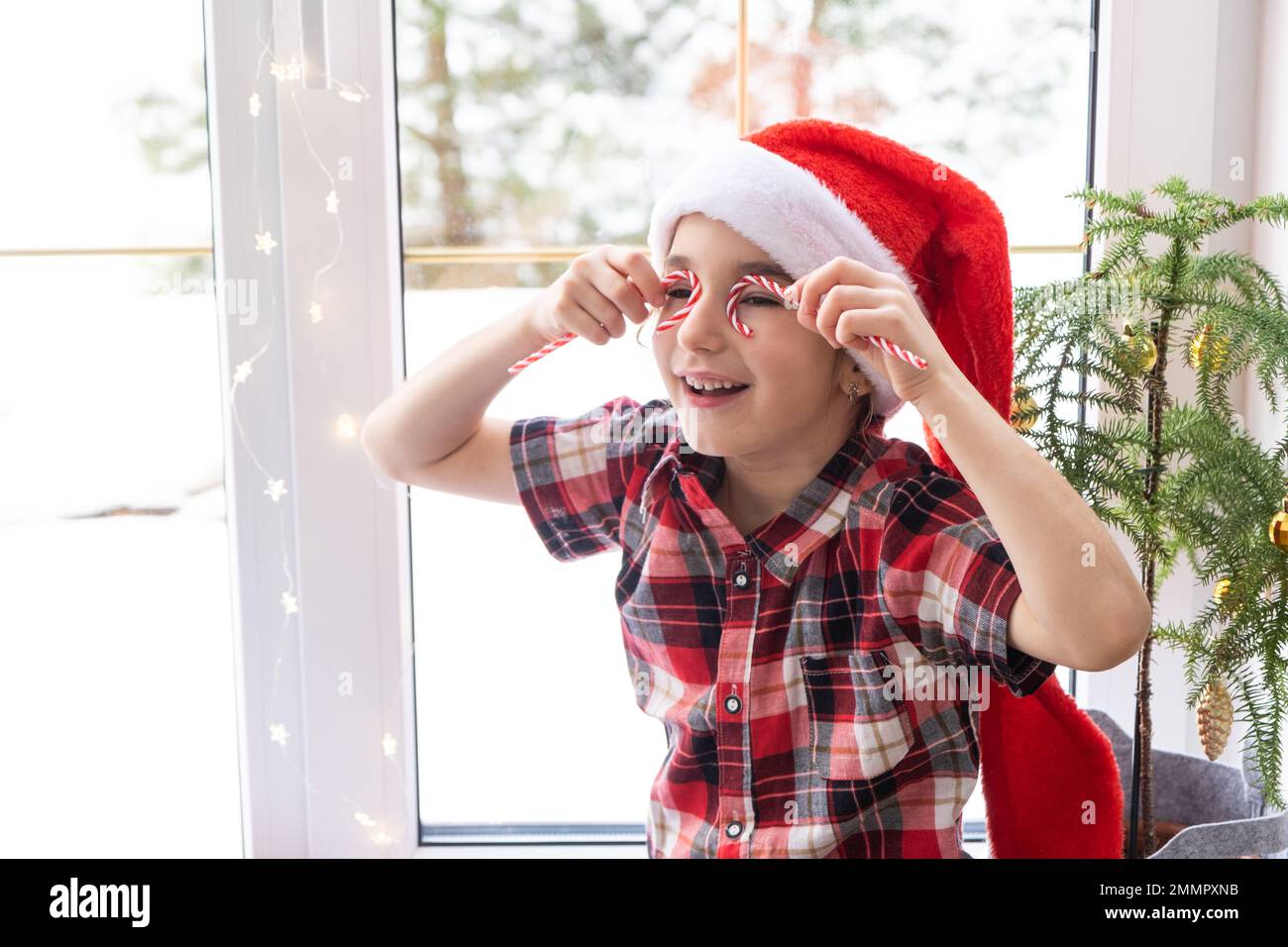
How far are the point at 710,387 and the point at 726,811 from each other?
0.40 meters

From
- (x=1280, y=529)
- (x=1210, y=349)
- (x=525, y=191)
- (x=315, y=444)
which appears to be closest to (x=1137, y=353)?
(x=1210, y=349)

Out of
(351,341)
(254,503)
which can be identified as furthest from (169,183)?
(254,503)

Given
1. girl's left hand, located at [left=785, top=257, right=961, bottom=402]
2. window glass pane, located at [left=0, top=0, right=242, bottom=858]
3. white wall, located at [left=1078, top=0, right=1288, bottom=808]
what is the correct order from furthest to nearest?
window glass pane, located at [left=0, top=0, right=242, bottom=858] → white wall, located at [left=1078, top=0, right=1288, bottom=808] → girl's left hand, located at [left=785, top=257, right=961, bottom=402]

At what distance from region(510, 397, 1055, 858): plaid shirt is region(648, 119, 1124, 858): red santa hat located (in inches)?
3.3

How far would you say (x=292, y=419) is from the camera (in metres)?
1.41

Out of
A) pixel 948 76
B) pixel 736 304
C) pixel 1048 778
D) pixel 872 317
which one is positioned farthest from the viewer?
pixel 948 76

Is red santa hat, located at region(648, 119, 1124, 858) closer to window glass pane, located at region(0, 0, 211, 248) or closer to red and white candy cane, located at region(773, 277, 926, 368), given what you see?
red and white candy cane, located at region(773, 277, 926, 368)

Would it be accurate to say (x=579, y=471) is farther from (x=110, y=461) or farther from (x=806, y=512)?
(x=110, y=461)

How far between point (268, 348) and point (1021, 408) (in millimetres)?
914

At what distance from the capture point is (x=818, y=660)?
1039 mm

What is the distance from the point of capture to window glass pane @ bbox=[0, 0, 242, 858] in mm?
1425

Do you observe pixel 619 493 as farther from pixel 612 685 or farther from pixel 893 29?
pixel 893 29

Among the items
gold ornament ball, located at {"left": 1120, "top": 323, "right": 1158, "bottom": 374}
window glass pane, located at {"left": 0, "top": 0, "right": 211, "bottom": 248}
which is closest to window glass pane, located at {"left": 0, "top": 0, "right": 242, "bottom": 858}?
window glass pane, located at {"left": 0, "top": 0, "right": 211, "bottom": 248}
